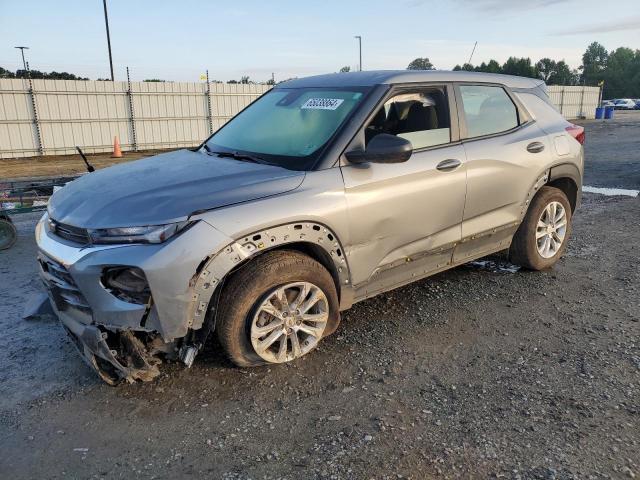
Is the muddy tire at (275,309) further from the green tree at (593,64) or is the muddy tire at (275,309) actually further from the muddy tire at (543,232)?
the green tree at (593,64)

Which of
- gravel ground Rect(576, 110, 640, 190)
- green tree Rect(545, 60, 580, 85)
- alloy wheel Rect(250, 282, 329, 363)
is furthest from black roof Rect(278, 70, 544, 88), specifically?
green tree Rect(545, 60, 580, 85)

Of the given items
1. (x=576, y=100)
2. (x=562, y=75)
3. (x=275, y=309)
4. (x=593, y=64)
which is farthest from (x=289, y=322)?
(x=593, y=64)

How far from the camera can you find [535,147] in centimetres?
474

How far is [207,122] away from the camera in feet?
76.9

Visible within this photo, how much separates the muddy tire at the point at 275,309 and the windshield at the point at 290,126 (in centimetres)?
69

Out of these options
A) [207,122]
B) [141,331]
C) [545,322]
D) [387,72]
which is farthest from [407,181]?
[207,122]

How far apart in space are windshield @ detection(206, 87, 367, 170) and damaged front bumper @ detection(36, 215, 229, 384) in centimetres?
98

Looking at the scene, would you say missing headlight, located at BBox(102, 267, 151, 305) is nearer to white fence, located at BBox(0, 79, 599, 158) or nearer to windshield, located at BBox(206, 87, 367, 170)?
windshield, located at BBox(206, 87, 367, 170)

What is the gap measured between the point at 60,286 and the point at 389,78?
2.67 m

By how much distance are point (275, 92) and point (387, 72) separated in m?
1.08

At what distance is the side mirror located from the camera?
3.50m

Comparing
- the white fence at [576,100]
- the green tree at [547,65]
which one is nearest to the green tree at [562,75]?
the green tree at [547,65]

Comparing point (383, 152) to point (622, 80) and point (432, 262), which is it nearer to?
point (432, 262)

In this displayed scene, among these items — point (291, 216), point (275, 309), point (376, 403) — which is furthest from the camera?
point (275, 309)
